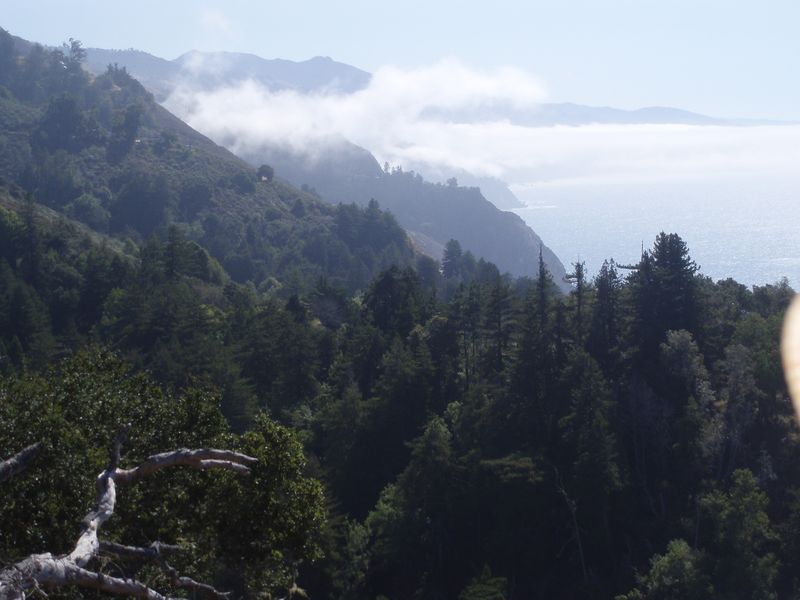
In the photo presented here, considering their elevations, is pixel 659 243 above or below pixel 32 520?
above

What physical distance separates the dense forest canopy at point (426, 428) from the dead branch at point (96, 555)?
814 millimetres

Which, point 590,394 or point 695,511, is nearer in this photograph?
point 695,511

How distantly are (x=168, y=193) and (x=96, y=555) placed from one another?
126m

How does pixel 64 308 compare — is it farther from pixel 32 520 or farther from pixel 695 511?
pixel 32 520

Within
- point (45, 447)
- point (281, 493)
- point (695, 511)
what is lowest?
point (695, 511)

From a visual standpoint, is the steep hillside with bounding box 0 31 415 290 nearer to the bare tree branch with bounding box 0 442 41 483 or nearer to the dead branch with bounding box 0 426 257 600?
the dead branch with bounding box 0 426 257 600

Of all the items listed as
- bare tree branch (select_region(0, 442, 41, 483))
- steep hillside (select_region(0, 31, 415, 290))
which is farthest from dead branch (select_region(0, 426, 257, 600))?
steep hillside (select_region(0, 31, 415, 290))

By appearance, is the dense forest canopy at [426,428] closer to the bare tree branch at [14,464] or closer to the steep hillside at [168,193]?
the bare tree branch at [14,464]

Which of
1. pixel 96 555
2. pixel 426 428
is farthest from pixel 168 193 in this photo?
pixel 96 555

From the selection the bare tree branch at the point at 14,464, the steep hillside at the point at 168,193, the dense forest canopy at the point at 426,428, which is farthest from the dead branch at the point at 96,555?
the steep hillside at the point at 168,193

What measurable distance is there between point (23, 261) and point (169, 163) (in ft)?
264

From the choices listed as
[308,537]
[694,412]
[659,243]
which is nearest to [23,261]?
[659,243]

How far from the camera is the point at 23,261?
219 ft

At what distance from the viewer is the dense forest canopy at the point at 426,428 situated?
11.6m
